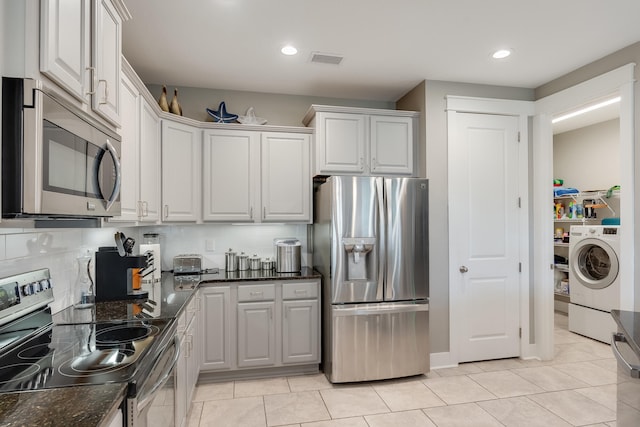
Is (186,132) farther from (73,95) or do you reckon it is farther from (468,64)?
(468,64)

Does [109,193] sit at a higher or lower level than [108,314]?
higher

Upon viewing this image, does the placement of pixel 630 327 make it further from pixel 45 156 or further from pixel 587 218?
pixel 587 218

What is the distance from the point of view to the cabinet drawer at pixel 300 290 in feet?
10.2

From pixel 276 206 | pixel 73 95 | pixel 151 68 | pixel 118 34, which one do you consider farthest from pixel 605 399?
pixel 151 68

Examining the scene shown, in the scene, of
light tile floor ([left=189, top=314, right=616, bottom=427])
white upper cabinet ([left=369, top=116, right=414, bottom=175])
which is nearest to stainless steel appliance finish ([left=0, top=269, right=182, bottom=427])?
light tile floor ([left=189, top=314, right=616, bottom=427])

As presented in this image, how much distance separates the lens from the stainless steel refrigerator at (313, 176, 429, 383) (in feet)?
9.63

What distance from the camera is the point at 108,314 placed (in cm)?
186

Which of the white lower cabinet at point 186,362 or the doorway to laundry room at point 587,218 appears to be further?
the doorway to laundry room at point 587,218

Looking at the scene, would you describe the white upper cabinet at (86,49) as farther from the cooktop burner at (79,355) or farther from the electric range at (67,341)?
the cooktop burner at (79,355)

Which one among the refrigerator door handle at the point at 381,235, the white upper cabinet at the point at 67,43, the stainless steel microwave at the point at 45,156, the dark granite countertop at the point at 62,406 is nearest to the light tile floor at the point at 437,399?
the refrigerator door handle at the point at 381,235

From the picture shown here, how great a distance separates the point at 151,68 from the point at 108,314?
7.01ft

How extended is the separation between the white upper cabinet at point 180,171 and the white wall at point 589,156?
5186 mm

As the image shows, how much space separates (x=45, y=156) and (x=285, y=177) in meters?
2.36

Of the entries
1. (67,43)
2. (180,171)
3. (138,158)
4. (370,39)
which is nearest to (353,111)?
(370,39)
